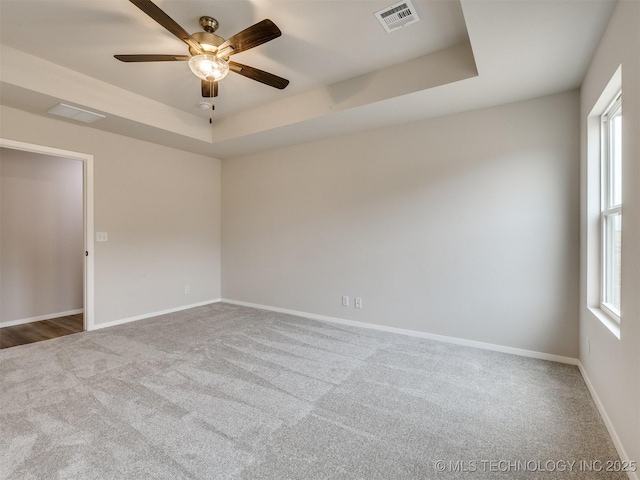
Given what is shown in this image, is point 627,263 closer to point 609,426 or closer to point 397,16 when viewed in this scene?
point 609,426

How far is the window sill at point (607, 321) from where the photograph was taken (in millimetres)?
1889

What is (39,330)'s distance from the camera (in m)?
3.98

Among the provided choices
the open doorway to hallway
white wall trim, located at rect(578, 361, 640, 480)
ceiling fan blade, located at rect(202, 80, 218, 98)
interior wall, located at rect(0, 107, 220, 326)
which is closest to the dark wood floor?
the open doorway to hallway

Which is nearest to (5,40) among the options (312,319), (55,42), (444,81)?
(55,42)

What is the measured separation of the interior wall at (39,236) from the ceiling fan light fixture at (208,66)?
3744 millimetres

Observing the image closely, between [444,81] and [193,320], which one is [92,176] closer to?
[193,320]

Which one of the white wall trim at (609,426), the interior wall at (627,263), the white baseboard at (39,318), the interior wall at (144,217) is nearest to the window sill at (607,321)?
the interior wall at (627,263)

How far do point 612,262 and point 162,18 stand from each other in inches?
138

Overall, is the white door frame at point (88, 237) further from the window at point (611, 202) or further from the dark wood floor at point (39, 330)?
the window at point (611, 202)

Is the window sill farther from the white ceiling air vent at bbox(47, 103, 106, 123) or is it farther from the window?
the white ceiling air vent at bbox(47, 103, 106, 123)

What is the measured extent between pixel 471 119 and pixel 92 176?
452 centimetres

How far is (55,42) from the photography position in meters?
2.65

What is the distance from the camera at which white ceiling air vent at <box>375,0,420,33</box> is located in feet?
7.24

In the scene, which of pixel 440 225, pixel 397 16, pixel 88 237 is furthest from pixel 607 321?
pixel 88 237
